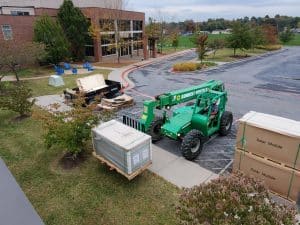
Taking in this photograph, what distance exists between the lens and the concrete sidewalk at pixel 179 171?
655 cm

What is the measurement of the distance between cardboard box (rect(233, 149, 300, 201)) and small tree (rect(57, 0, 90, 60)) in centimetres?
2470

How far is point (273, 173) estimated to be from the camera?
593 cm

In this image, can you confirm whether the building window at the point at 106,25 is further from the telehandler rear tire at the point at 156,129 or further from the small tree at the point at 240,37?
the telehandler rear tire at the point at 156,129

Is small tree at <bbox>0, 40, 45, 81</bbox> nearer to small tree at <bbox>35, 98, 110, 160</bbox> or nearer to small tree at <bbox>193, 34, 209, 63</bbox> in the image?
small tree at <bbox>35, 98, 110, 160</bbox>

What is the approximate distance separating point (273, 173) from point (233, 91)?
10595 mm

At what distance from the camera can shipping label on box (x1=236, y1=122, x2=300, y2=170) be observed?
5496 millimetres

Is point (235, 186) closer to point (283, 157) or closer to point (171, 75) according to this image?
point (283, 157)

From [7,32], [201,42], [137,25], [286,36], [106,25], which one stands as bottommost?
[201,42]

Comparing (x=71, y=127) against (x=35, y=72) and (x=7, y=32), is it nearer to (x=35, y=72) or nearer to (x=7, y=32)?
(x=35, y=72)

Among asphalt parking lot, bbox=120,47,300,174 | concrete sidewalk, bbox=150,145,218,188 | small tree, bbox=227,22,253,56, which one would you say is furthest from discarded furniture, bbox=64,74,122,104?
small tree, bbox=227,22,253,56

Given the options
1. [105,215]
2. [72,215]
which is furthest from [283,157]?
[72,215]

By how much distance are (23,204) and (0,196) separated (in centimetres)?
43

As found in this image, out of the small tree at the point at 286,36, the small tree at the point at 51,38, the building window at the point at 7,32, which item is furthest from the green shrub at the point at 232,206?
the small tree at the point at 286,36

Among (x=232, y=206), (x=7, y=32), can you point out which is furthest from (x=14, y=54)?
(x=232, y=206)
